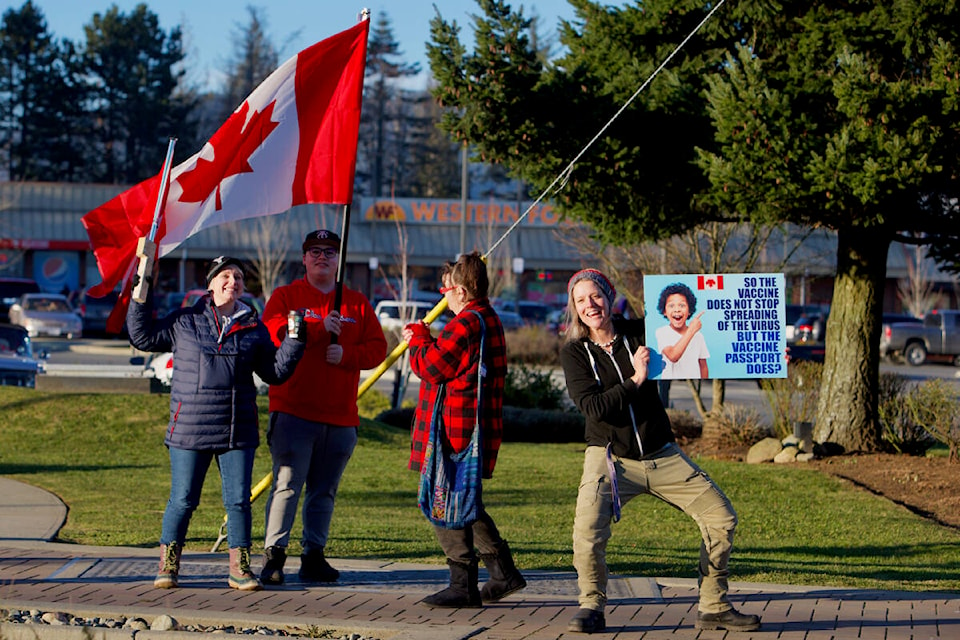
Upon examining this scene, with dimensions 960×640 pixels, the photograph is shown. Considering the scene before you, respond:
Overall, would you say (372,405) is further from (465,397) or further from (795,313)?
(795,313)

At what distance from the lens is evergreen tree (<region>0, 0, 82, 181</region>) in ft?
211

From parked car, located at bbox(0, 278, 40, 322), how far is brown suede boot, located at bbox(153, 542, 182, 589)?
4103cm

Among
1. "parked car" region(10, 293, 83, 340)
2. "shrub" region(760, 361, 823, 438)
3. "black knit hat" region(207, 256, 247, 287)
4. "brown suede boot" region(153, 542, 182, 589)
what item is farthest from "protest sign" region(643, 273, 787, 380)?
"parked car" region(10, 293, 83, 340)

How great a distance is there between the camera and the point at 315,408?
6.97 m

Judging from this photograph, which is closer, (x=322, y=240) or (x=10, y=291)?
(x=322, y=240)

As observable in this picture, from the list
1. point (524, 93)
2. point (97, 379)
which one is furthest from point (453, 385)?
point (97, 379)

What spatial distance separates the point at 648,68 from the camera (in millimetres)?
14141

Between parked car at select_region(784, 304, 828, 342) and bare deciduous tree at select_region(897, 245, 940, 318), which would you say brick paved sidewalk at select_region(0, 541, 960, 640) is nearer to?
parked car at select_region(784, 304, 828, 342)

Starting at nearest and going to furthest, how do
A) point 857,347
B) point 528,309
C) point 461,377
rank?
point 461,377 < point 857,347 < point 528,309

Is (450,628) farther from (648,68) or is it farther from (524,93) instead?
(648,68)

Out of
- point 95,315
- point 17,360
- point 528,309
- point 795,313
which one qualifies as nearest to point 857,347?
point 17,360

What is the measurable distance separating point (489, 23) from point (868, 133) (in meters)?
3.98

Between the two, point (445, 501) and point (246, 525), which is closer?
point (445, 501)

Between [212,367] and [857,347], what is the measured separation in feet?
31.3
